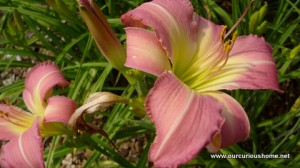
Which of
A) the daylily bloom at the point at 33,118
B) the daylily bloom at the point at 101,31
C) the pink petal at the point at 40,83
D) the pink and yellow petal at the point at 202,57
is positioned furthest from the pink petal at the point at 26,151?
the pink and yellow petal at the point at 202,57

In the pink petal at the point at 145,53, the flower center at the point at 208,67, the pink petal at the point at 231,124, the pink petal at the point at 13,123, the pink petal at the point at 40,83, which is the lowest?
the pink petal at the point at 13,123

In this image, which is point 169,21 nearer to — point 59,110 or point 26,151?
point 59,110

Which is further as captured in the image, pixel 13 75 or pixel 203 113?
pixel 13 75

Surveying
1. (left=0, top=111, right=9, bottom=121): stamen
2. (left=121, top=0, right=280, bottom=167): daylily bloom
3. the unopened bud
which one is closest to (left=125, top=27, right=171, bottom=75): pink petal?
(left=121, top=0, right=280, bottom=167): daylily bloom

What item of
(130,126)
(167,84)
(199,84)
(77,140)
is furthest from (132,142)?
(167,84)

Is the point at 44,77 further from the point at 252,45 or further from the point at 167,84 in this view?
the point at 252,45

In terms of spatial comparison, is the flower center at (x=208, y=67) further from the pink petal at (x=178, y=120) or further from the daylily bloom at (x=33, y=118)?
the daylily bloom at (x=33, y=118)
